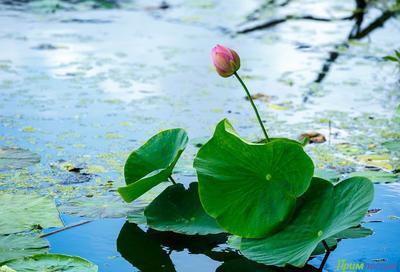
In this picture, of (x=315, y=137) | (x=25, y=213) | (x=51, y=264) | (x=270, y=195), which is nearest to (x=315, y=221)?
(x=270, y=195)

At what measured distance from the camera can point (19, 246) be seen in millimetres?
1418

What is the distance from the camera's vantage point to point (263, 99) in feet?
8.89

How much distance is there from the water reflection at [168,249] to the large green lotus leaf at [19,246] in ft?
0.54

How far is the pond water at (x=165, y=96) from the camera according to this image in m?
1.60

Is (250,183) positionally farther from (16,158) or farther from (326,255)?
(16,158)

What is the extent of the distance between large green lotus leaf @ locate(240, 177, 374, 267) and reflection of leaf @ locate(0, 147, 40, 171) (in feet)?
2.67

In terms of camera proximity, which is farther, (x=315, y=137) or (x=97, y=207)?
(x=315, y=137)

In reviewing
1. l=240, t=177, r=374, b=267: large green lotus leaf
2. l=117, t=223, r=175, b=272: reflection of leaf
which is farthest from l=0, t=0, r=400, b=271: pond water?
l=240, t=177, r=374, b=267: large green lotus leaf

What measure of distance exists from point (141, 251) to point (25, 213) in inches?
11.6

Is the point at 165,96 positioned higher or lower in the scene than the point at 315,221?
lower

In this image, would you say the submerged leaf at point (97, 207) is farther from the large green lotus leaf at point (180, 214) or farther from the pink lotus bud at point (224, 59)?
the pink lotus bud at point (224, 59)

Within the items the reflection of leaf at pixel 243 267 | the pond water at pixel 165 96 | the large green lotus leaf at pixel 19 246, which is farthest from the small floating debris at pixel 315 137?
the large green lotus leaf at pixel 19 246

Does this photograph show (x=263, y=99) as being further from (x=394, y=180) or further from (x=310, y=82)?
(x=394, y=180)

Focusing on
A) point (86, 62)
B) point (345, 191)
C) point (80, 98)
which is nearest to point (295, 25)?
point (86, 62)
